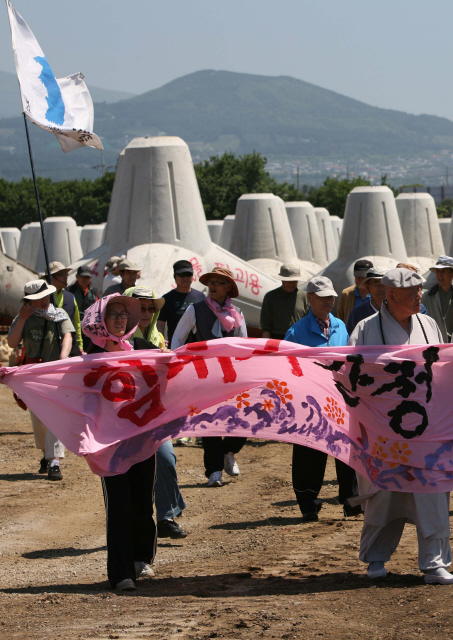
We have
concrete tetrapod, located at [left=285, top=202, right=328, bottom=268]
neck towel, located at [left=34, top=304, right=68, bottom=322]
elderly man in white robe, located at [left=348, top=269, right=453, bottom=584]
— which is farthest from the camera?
concrete tetrapod, located at [left=285, top=202, right=328, bottom=268]

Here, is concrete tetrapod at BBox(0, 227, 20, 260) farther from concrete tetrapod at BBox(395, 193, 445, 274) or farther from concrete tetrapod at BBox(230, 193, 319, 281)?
concrete tetrapod at BBox(395, 193, 445, 274)

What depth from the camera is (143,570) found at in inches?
230

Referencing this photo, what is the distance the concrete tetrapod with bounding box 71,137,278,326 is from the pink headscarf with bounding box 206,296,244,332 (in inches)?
356

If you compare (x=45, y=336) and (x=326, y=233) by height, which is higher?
(x=326, y=233)

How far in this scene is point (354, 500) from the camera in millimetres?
5805

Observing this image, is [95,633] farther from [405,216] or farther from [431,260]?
[405,216]

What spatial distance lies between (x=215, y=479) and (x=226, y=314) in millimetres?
1486

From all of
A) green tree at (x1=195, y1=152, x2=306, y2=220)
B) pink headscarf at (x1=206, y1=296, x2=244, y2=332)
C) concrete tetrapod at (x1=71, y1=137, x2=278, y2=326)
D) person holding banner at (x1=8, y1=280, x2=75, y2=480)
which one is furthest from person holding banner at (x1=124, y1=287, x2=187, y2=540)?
green tree at (x1=195, y1=152, x2=306, y2=220)

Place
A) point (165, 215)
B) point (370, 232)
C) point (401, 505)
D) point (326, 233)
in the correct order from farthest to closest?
point (326, 233) → point (370, 232) → point (165, 215) → point (401, 505)

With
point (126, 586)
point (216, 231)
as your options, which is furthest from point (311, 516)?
point (216, 231)

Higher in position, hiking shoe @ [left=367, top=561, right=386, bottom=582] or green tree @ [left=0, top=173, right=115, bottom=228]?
green tree @ [left=0, top=173, right=115, bottom=228]

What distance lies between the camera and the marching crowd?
5.55 meters

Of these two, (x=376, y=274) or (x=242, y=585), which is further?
(x=376, y=274)

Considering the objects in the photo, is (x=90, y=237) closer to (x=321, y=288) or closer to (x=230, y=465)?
(x=230, y=465)
